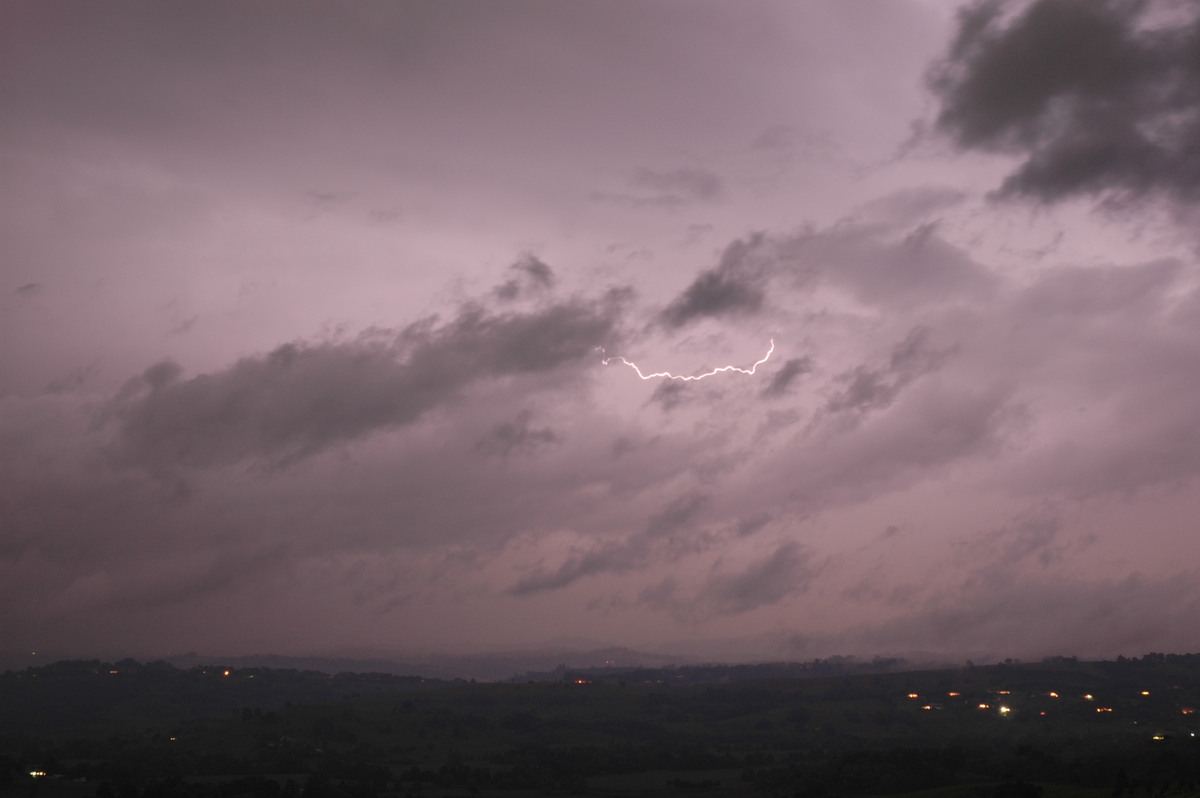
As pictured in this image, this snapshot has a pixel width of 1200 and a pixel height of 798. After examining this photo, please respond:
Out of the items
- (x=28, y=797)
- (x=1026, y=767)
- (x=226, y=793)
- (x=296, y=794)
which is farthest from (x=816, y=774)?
(x=28, y=797)

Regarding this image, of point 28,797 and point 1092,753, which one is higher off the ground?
point 1092,753

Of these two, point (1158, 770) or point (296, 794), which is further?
point (296, 794)

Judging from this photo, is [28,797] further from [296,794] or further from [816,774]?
[816,774]

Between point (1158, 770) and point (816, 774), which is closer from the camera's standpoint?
point (1158, 770)

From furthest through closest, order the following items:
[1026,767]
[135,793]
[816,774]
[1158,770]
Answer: [816,774], [135,793], [1026,767], [1158,770]

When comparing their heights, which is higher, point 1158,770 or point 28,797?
point 1158,770

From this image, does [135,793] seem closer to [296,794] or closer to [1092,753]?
[296,794]

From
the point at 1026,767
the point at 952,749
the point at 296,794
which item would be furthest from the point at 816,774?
the point at 296,794

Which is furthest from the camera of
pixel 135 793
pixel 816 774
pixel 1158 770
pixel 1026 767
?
pixel 816 774
